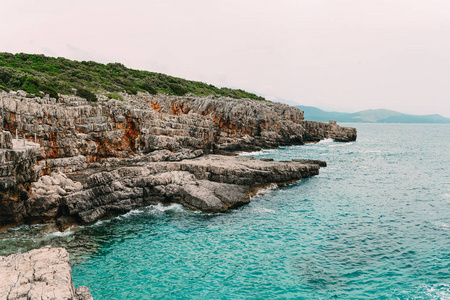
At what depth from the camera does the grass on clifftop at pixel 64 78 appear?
6153 centimetres

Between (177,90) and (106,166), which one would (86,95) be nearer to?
(106,166)

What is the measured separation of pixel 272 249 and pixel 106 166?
30.5m

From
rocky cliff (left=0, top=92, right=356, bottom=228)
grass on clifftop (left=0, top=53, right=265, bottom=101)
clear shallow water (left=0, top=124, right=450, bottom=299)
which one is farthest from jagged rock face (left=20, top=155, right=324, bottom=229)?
grass on clifftop (left=0, top=53, right=265, bottom=101)

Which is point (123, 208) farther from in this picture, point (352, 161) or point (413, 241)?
point (352, 161)

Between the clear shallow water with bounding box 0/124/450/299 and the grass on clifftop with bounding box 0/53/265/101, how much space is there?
40926 millimetres

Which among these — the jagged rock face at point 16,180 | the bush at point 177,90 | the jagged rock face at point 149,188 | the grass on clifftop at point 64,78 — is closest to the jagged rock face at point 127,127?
the jagged rock face at point 149,188

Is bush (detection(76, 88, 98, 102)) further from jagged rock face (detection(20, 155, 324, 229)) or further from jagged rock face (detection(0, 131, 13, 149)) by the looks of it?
jagged rock face (detection(0, 131, 13, 149))

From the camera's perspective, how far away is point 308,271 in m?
20.3

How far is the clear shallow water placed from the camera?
726 inches

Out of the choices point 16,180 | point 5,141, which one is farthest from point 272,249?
point 5,141

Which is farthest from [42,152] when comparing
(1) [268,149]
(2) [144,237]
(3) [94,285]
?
(1) [268,149]

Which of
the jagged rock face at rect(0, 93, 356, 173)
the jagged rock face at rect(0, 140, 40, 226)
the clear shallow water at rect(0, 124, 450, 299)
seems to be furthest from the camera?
the jagged rock face at rect(0, 93, 356, 173)

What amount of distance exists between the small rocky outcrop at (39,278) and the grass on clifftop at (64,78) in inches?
1907

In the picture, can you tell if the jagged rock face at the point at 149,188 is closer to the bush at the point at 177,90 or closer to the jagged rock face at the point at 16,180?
the jagged rock face at the point at 16,180
